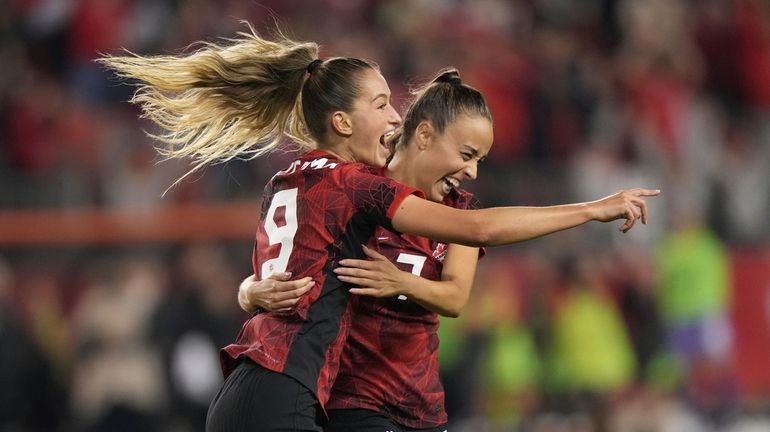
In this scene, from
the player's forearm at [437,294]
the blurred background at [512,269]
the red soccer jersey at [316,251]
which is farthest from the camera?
the blurred background at [512,269]

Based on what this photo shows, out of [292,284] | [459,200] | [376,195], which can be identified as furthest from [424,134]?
[292,284]

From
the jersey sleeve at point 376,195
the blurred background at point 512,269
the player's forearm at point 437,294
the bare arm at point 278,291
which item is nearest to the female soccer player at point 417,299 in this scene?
the player's forearm at point 437,294

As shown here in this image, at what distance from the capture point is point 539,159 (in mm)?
9961

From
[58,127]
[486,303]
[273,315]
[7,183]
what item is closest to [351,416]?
[273,315]

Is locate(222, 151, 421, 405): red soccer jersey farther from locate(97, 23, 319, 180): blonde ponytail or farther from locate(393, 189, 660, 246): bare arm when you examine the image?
locate(97, 23, 319, 180): blonde ponytail

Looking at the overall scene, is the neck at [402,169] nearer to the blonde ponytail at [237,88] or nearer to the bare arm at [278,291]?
the blonde ponytail at [237,88]

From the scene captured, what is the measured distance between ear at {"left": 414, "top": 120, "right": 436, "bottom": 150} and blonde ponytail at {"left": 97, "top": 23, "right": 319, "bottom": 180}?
1.22ft

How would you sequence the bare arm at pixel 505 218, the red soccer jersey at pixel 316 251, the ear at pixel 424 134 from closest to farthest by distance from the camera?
the bare arm at pixel 505 218
the red soccer jersey at pixel 316 251
the ear at pixel 424 134

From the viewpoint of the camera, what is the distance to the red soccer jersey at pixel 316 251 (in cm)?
397

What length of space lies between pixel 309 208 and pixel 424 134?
0.60m

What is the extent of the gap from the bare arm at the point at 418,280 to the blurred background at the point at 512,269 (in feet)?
13.7

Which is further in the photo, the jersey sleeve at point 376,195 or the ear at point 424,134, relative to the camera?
the ear at point 424,134

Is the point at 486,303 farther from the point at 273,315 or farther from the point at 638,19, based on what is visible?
the point at 273,315

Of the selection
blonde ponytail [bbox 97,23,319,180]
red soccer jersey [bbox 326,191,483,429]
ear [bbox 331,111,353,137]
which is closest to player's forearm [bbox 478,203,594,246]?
red soccer jersey [bbox 326,191,483,429]
